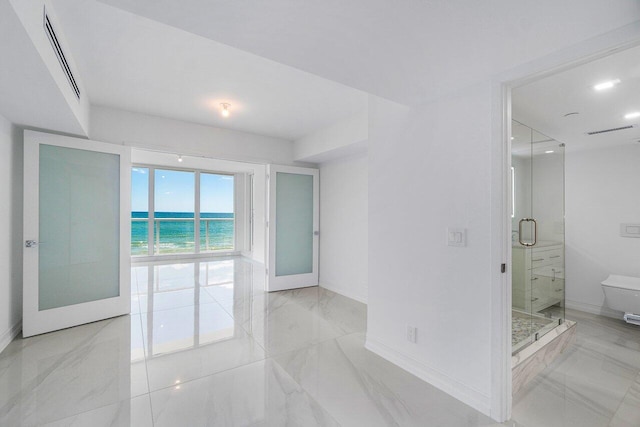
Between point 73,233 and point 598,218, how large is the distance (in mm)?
6605

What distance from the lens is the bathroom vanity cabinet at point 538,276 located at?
308 centimetres

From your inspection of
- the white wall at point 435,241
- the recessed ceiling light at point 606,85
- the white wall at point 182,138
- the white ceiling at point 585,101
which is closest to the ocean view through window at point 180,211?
the white wall at point 182,138

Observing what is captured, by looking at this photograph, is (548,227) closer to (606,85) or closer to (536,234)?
(536,234)

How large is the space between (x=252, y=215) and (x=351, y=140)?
16.4ft

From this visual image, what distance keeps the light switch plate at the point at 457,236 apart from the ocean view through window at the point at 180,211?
7.30 m

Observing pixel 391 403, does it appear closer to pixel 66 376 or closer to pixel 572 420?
pixel 572 420

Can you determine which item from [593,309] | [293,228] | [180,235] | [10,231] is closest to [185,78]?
[10,231]

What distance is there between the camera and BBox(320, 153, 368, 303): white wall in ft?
14.0

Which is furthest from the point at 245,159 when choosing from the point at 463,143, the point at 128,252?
the point at 463,143

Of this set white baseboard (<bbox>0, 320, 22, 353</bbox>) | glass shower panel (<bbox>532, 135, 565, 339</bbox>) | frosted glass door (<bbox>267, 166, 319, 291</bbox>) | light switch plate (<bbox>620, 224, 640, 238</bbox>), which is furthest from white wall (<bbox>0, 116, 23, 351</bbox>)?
light switch plate (<bbox>620, 224, 640, 238</bbox>)

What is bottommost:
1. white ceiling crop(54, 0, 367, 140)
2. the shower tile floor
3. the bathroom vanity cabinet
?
the shower tile floor

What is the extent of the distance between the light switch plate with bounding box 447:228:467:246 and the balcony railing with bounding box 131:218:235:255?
7.37 metres

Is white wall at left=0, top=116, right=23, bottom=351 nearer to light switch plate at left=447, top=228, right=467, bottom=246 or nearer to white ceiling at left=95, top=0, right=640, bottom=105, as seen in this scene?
white ceiling at left=95, top=0, right=640, bottom=105

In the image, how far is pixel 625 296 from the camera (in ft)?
10.9
